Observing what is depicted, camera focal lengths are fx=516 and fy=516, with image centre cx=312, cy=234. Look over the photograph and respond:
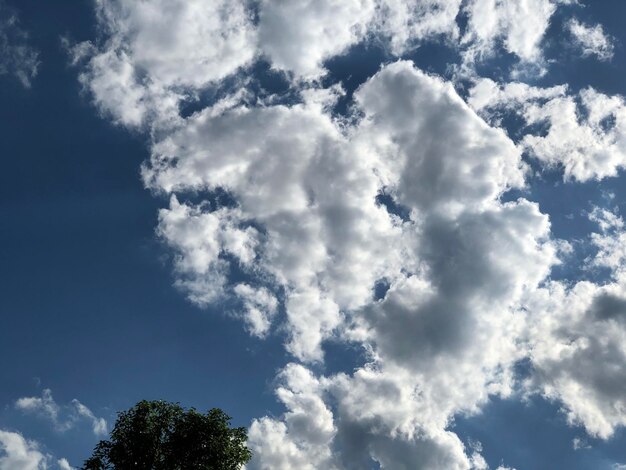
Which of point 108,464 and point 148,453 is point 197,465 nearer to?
point 148,453

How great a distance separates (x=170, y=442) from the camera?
56.8 metres

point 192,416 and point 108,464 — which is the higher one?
point 192,416

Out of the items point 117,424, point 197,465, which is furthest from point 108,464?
point 197,465

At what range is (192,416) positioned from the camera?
190 ft

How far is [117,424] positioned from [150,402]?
4039 millimetres

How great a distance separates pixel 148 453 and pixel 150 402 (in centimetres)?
538

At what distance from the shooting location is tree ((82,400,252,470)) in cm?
5534

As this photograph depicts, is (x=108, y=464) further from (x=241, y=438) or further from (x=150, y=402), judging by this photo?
(x=241, y=438)

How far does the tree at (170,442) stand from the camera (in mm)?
55344

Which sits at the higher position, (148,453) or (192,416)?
(192,416)

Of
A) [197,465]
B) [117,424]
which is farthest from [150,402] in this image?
[197,465]

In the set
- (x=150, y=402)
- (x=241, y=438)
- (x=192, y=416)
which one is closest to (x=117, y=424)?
(x=150, y=402)

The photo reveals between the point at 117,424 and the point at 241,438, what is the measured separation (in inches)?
542

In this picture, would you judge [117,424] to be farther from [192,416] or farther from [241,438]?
[241,438]
